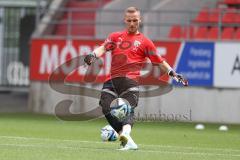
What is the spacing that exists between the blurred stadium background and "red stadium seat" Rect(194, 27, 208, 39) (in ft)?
0.10

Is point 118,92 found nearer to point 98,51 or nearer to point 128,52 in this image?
point 128,52

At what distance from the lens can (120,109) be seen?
581 inches

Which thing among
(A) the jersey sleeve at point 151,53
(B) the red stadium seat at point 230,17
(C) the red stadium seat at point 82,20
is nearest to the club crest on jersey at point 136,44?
(A) the jersey sleeve at point 151,53

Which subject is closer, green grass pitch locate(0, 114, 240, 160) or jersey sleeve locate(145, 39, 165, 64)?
green grass pitch locate(0, 114, 240, 160)

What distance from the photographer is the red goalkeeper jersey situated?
49.5 feet

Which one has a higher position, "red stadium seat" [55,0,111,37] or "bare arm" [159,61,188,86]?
"bare arm" [159,61,188,86]

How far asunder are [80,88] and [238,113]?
4.97 m

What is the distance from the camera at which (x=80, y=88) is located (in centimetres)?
2780

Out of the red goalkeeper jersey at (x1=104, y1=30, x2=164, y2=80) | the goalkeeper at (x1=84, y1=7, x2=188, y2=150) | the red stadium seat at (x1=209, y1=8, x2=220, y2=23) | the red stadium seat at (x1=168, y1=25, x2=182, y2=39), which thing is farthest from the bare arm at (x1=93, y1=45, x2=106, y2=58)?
the red stadium seat at (x1=209, y1=8, x2=220, y2=23)

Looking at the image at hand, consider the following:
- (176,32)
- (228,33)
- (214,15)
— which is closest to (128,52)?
(228,33)

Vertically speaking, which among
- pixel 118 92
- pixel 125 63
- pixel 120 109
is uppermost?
pixel 125 63

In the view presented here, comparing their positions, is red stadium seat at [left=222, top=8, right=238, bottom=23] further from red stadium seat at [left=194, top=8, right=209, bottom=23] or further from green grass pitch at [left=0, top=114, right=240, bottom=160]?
green grass pitch at [left=0, top=114, right=240, bottom=160]

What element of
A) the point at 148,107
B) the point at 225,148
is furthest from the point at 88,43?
the point at 225,148

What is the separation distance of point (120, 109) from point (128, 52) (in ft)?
3.22
